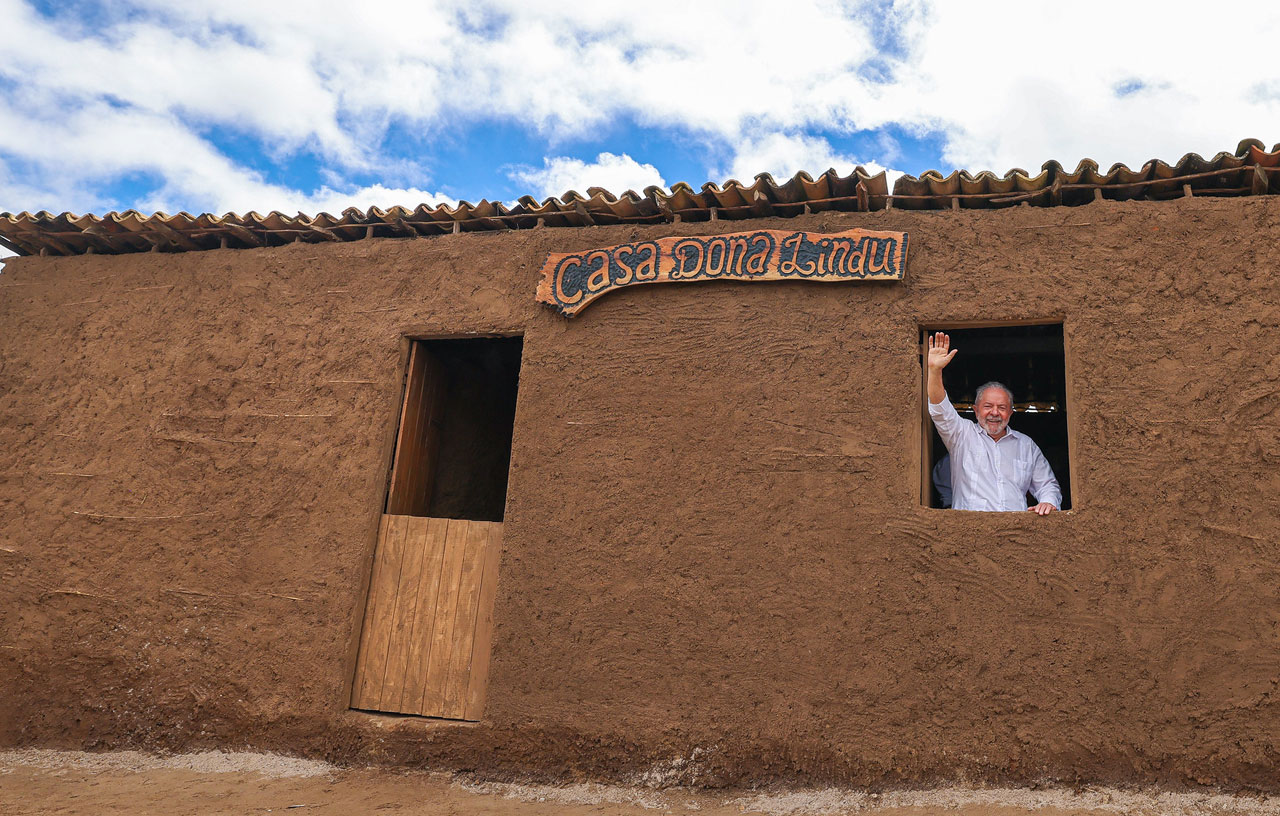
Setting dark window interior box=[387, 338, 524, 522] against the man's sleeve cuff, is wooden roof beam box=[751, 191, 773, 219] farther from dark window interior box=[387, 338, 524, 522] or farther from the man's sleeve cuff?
dark window interior box=[387, 338, 524, 522]

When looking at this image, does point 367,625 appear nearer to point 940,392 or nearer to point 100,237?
point 100,237

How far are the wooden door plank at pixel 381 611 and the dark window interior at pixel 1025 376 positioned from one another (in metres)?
4.00

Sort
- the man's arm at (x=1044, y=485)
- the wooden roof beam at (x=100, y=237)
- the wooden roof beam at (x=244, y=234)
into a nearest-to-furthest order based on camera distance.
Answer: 1. the man's arm at (x=1044, y=485)
2. the wooden roof beam at (x=244, y=234)
3. the wooden roof beam at (x=100, y=237)

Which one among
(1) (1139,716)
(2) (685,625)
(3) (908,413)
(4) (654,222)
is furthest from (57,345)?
(1) (1139,716)

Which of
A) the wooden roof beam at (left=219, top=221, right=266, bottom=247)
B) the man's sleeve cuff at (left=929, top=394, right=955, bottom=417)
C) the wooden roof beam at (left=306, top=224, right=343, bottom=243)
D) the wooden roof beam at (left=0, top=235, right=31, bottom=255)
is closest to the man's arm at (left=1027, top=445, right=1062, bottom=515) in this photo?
the man's sleeve cuff at (left=929, top=394, right=955, bottom=417)

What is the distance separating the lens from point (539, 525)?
4.88 metres

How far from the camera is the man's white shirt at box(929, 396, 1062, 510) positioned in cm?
462

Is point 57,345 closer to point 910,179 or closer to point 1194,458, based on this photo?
point 910,179

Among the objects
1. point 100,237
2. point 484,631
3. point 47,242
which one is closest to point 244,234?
point 100,237

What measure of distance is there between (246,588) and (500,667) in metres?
1.63

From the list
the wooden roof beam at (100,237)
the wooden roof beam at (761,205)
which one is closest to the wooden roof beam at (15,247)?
the wooden roof beam at (100,237)

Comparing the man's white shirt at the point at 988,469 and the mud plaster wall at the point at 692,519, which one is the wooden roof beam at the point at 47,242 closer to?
the mud plaster wall at the point at 692,519

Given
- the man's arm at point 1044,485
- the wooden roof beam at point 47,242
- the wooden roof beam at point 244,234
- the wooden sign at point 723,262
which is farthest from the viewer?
the wooden roof beam at point 47,242

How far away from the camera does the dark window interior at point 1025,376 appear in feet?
20.5
